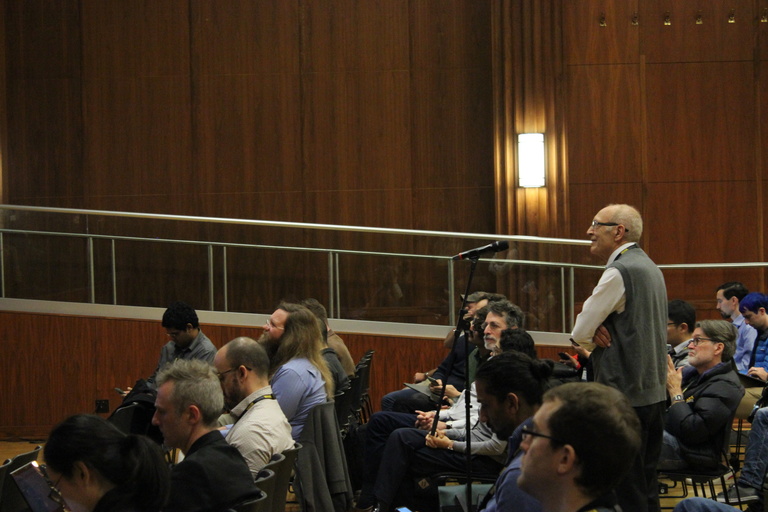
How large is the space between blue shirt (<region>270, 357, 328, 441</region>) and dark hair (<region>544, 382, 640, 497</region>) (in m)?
2.70

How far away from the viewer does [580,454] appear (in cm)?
201

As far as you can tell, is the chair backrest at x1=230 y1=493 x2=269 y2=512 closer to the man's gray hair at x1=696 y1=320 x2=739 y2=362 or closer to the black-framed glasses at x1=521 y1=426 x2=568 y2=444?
the black-framed glasses at x1=521 y1=426 x2=568 y2=444

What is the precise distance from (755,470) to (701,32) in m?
5.67

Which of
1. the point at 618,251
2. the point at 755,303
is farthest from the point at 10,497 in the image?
the point at 755,303

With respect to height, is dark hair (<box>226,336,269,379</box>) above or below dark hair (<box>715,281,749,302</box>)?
above

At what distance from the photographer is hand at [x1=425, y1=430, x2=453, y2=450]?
15.1 feet

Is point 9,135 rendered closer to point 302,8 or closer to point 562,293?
point 302,8

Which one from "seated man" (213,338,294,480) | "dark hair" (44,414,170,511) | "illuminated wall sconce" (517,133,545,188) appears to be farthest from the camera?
"illuminated wall sconce" (517,133,545,188)

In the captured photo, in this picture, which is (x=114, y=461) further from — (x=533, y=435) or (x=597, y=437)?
(x=597, y=437)

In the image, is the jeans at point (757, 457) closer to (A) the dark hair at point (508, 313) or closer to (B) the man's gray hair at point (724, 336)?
(B) the man's gray hair at point (724, 336)

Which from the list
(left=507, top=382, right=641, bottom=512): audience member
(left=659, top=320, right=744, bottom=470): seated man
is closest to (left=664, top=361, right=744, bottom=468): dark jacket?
(left=659, top=320, right=744, bottom=470): seated man

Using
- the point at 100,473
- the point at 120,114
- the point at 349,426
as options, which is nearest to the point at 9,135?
the point at 120,114

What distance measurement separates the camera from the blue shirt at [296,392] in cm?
461

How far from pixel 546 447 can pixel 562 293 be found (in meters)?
5.74
